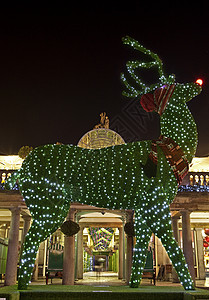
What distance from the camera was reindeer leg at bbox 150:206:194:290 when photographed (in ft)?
12.1

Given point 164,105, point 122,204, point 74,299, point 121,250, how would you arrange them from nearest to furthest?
point 74,299
point 122,204
point 164,105
point 121,250

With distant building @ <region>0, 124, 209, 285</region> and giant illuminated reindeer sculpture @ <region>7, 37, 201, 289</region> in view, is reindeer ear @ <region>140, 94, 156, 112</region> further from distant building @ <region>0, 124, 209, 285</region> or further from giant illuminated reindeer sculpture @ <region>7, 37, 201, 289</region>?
distant building @ <region>0, 124, 209, 285</region>

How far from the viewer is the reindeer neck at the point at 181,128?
423 cm

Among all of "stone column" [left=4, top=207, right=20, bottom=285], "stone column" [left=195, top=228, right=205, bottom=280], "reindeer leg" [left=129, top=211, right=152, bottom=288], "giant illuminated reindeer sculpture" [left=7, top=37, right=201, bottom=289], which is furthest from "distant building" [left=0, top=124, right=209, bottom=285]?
"giant illuminated reindeer sculpture" [left=7, top=37, right=201, bottom=289]

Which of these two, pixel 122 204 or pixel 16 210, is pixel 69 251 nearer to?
pixel 16 210

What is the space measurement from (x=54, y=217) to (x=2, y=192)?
8270mm

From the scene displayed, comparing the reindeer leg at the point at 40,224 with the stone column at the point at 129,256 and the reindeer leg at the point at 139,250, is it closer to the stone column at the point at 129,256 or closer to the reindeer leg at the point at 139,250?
the reindeer leg at the point at 139,250

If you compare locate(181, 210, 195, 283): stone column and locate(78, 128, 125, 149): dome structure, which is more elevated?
locate(78, 128, 125, 149): dome structure

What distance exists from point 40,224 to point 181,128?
239 cm

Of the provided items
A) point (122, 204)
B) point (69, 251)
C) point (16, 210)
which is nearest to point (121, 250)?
point (69, 251)

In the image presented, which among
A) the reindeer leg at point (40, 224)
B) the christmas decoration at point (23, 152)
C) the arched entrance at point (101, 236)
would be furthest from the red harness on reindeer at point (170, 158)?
the arched entrance at point (101, 236)

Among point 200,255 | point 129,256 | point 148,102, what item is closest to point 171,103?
point 148,102

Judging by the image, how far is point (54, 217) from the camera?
163 inches

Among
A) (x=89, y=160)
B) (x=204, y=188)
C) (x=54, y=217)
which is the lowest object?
(x=54, y=217)
